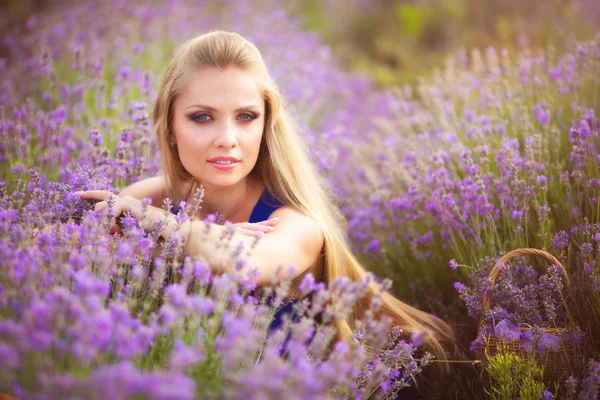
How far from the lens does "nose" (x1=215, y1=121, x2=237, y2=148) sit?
7.51 feet

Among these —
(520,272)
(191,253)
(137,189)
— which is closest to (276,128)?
(137,189)

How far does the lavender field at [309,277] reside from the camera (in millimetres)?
1278

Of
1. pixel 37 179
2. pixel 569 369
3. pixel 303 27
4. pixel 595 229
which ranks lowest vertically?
pixel 569 369

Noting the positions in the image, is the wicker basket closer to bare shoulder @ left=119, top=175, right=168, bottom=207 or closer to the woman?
the woman

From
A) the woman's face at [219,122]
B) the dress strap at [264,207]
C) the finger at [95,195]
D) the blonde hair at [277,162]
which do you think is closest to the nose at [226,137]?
the woman's face at [219,122]

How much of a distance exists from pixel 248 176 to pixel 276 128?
28 cm

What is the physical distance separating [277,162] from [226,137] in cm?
34

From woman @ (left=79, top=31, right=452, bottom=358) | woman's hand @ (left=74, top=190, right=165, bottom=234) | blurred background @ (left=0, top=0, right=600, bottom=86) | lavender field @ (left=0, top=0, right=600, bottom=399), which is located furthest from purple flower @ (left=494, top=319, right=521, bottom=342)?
blurred background @ (left=0, top=0, right=600, bottom=86)

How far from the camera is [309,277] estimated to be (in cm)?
164

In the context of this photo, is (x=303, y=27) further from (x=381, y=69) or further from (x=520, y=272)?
(x=520, y=272)

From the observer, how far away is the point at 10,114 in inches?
126

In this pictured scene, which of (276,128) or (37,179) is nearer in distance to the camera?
(37,179)

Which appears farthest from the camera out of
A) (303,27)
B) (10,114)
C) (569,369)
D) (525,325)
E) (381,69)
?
(303,27)

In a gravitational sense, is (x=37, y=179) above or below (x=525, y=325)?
above
